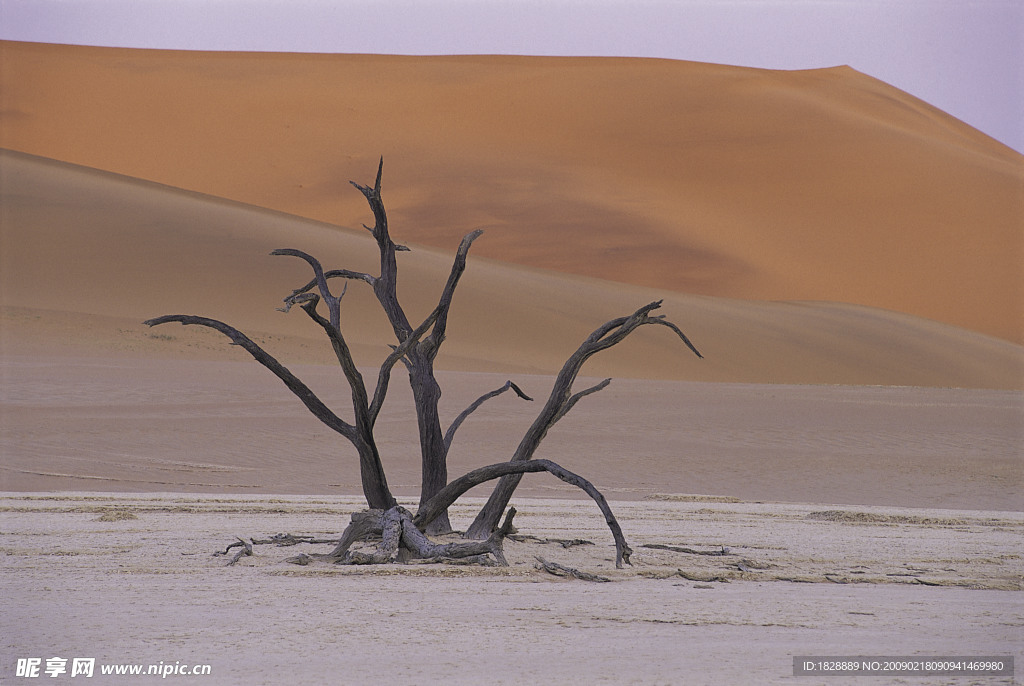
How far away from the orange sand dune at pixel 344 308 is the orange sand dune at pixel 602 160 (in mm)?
1472

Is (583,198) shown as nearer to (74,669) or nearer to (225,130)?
(225,130)

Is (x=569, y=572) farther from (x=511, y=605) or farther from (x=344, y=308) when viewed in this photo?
(x=344, y=308)

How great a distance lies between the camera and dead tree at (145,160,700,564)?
7363 mm

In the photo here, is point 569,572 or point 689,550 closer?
point 569,572

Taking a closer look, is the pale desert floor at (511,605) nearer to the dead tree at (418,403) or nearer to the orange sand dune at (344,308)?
the dead tree at (418,403)

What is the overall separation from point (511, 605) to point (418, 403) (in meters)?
2.30

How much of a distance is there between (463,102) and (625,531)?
61.4m

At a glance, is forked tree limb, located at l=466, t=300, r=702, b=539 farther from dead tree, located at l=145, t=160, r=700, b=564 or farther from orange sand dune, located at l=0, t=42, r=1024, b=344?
orange sand dune, located at l=0, t=42, r=1024, b=344

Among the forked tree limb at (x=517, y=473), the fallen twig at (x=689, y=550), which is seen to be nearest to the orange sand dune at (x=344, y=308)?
the fallen twig at (x=689, y=550)

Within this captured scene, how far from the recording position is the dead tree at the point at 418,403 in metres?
7.36

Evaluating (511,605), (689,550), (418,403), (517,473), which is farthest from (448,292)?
(689,550)

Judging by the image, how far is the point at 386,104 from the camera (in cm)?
6819

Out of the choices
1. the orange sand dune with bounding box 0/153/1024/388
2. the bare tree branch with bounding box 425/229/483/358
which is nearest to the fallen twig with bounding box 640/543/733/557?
the bare tree branch with bounding box 425/229/483/358

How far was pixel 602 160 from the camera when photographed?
60.6m
